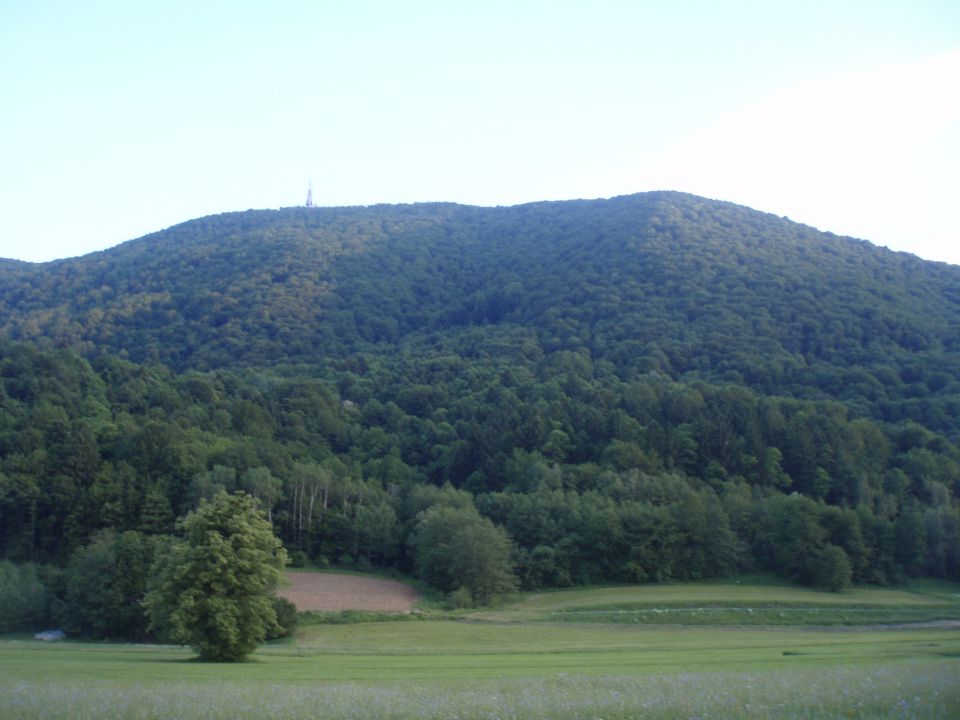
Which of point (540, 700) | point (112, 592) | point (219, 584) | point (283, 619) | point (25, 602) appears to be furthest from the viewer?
point (25, 602)

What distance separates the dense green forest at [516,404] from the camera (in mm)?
70438

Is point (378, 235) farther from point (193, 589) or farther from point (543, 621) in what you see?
point (193, 589)

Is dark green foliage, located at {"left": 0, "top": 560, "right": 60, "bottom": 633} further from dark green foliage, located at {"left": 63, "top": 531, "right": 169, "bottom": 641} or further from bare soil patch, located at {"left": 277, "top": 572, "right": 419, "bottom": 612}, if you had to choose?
bare soil patch, located at {"left": 277, "top": 572, "right": 419, "bottom": 612}

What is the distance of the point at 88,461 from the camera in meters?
75.3

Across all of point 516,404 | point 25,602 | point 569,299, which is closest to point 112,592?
point 25,602

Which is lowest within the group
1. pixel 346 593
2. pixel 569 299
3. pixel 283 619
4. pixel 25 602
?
pixel 346 593

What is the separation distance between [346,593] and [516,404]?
45649 mm

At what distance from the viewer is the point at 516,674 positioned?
25.5m

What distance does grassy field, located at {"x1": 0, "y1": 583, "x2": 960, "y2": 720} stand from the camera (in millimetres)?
16297

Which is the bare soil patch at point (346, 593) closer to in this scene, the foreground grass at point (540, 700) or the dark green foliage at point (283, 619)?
the dark green foliage at point (283, 619)

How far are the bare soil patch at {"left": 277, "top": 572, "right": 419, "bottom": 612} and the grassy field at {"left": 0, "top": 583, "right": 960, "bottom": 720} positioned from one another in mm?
5383

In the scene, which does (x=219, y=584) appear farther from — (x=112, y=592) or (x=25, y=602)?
(x=25, y=602)

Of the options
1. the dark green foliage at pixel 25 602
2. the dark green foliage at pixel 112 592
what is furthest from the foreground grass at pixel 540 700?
the dark green foliage at pixel 25 602

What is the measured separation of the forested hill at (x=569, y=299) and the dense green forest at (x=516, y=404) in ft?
2.05
